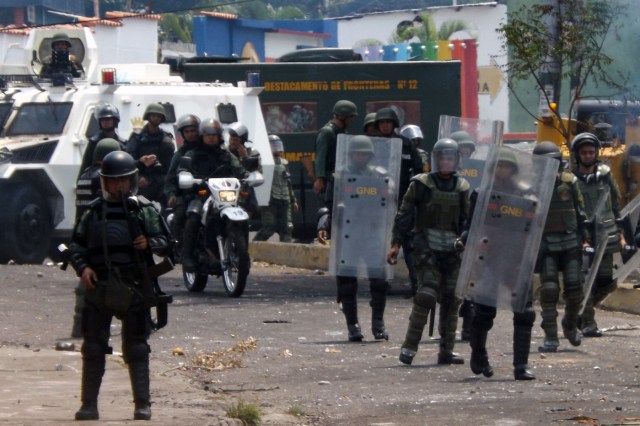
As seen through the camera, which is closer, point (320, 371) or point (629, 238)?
point (320, 371)

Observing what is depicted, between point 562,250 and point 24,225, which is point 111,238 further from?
point 24,225

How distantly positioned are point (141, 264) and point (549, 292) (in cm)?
405

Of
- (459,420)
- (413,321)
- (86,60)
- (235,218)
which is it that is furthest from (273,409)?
(86,60)

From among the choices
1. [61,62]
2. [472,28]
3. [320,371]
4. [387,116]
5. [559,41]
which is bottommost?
[320,371]

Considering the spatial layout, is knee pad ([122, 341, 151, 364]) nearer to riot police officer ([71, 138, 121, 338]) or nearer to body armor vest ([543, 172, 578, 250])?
riot police officer ([71, 138, 121, 338])

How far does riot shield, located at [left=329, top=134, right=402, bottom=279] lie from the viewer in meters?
11.5

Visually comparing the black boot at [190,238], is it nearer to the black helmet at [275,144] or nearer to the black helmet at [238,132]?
the black helmet at [238,132]

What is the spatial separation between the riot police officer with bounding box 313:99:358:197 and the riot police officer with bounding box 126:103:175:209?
10.1 feet

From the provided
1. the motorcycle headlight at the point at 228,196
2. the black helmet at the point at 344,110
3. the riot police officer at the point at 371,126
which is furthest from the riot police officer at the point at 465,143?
the motorcycle headlight at the point at 228,196

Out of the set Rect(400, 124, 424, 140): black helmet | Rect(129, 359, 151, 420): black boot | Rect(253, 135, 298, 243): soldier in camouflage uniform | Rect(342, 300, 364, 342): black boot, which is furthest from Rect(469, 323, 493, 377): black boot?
Rect(253, 135, 298, 243): soldier in camouflage uniform

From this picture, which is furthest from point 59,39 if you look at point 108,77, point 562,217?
point 562,217

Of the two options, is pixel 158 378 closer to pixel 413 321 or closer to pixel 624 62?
pixel 413 321

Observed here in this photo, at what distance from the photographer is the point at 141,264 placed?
790cm

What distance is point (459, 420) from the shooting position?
8.08 metres
